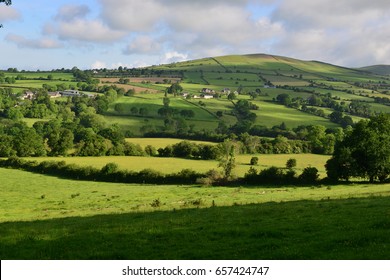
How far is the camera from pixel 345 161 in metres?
58.8

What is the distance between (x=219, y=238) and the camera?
1838 cm

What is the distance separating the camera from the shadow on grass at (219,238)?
50.7 ft

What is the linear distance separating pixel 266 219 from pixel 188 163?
213 ft

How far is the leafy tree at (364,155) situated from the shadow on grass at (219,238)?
34.8 metres

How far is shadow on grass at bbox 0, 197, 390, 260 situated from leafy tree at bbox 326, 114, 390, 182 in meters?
34.8

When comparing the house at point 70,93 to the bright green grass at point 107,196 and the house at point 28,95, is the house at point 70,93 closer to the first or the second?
the house at point 28,95

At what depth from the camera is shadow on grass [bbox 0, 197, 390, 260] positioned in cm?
1546

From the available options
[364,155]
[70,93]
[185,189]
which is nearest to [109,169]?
[185,189]

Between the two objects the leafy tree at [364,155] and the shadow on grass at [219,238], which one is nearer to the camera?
the shadow on grass at [219,238]

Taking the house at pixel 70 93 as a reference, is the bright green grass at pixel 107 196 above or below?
below

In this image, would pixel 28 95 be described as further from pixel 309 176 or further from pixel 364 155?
pixel 364 155

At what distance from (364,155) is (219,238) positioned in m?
47.0

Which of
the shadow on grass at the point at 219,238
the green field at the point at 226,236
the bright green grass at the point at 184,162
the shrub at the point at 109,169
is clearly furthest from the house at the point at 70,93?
the shadow on grass at the point at 219,238

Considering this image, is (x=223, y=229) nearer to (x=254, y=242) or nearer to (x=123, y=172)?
(x=254, y=242)
